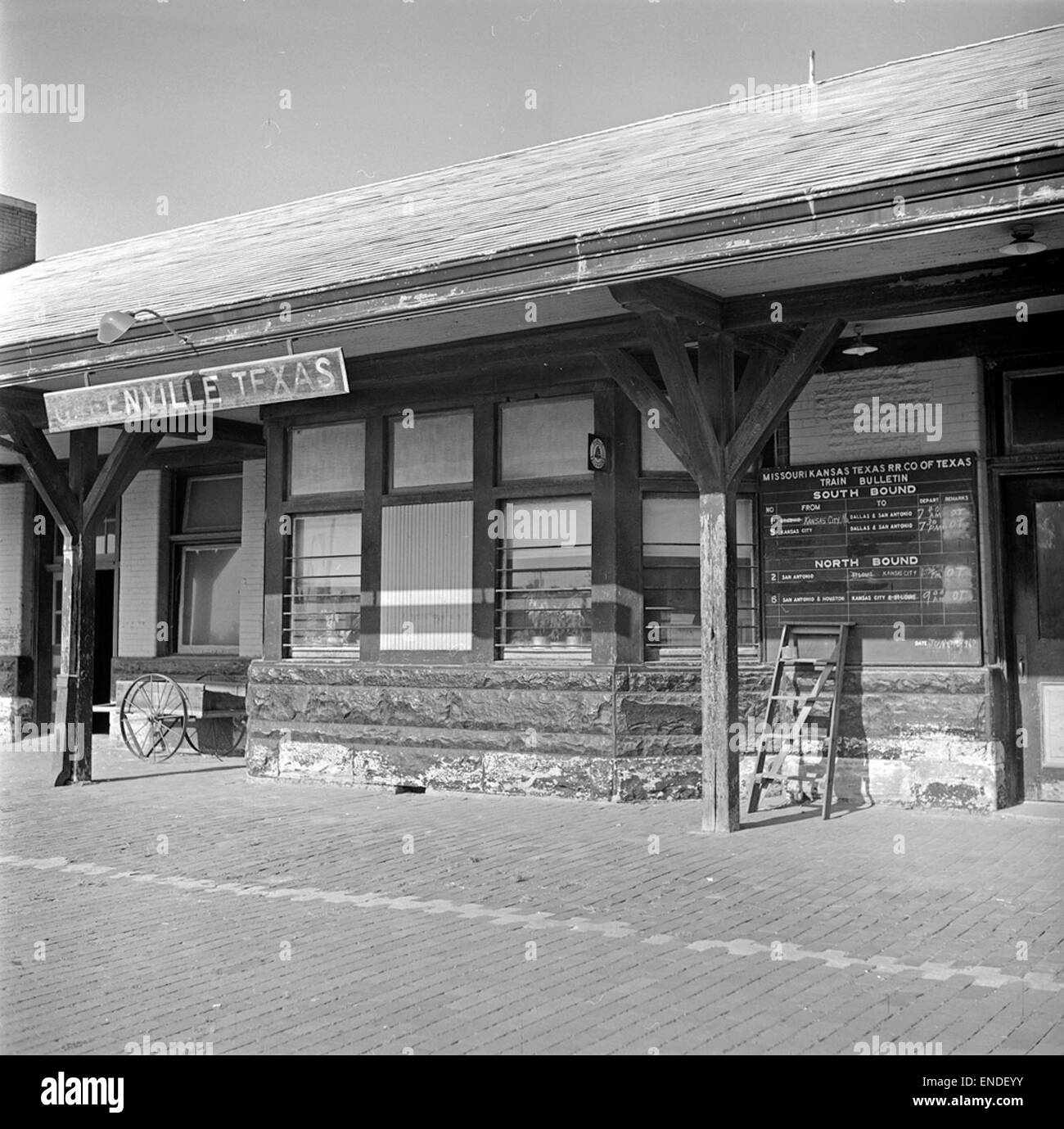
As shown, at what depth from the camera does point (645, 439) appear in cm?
952

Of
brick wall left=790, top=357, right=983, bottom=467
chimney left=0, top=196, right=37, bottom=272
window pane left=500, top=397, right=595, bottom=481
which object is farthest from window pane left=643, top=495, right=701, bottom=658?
chimney left=0, top=196, right=37, bottom=272

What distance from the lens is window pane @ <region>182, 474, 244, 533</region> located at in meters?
13.2

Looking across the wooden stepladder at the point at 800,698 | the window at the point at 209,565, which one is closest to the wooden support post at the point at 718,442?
the wooden stepladder at the point at 800,698

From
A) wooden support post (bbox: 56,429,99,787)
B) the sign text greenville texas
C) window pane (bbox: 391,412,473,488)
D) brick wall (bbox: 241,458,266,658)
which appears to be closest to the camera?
the sign text greenville texas

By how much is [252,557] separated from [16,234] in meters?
8.47

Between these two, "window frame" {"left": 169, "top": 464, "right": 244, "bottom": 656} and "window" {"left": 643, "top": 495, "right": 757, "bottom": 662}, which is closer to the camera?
"window" {"left": 643, "top": 495, "right": 757, "bottom": 662}

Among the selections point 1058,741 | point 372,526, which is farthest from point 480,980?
point 372,526

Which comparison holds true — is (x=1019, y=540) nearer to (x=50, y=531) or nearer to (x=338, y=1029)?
(x=338, y=1029)

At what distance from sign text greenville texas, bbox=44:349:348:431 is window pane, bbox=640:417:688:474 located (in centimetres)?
237

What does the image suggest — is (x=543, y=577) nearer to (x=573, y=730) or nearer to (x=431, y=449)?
(x=573, y=730)

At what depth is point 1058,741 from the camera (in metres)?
8.46

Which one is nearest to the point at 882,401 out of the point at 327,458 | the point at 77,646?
the point at 327,458

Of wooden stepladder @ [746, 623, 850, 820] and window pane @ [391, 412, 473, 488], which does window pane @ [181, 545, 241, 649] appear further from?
wooden stepladder @ [746, 623, 850, 820]

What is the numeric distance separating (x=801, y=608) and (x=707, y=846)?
235cm
